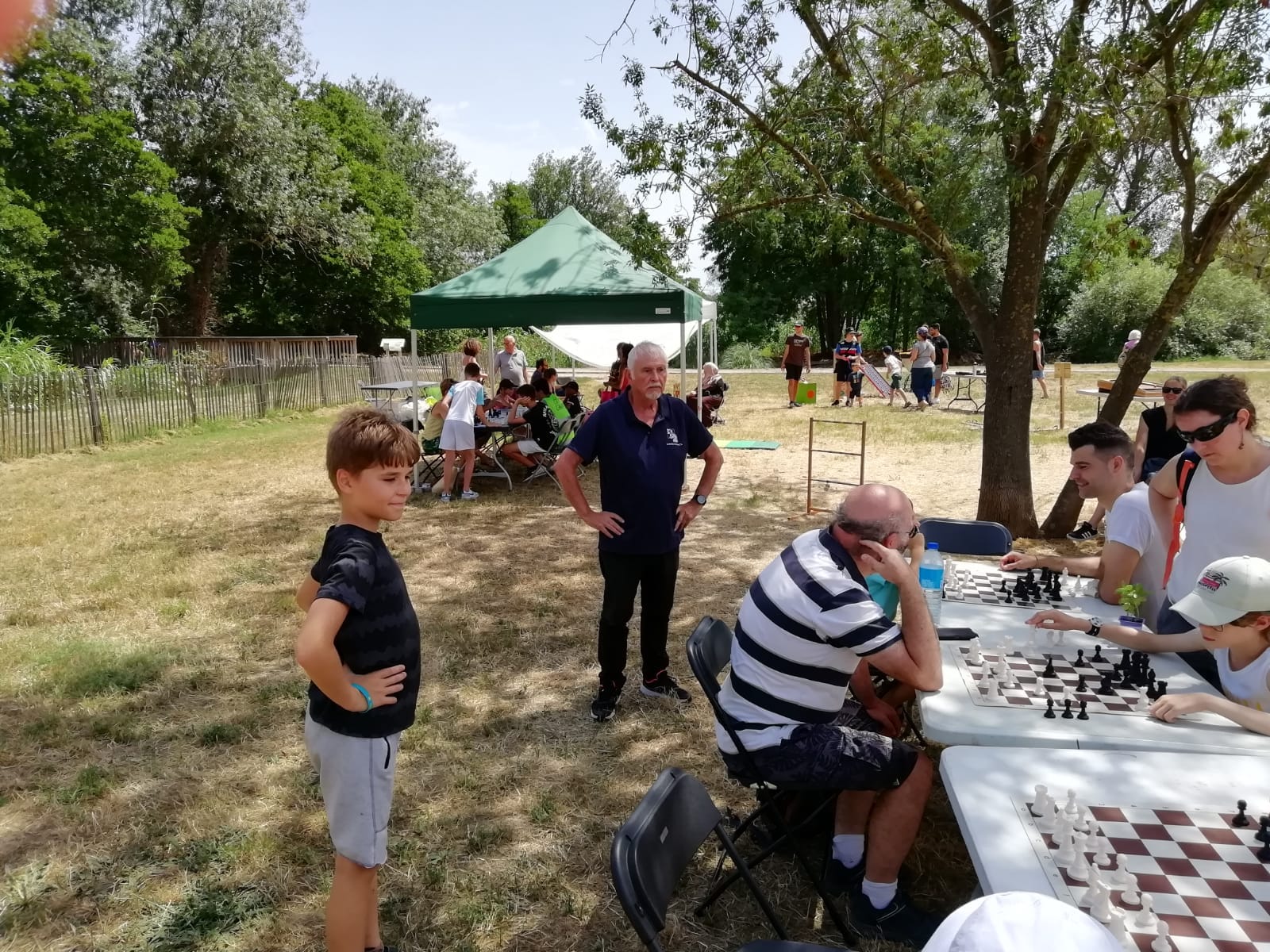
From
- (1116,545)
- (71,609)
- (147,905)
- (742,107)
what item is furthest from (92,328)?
(1116,545)

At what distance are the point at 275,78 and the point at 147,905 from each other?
2958cm

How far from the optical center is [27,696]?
14.6ft

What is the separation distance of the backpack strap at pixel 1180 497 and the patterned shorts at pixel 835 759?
1628 mm

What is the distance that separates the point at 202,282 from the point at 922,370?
81.0 ft

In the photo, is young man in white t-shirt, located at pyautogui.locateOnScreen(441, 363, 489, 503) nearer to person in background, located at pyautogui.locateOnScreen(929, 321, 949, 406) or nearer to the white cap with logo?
the white cap with logo

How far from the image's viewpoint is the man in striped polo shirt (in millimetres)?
2494

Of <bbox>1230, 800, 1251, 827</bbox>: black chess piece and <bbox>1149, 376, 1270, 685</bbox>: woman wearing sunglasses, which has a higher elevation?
<bbox>1149, 376, 1270, 685</bbox>: woman wearing sunglasses

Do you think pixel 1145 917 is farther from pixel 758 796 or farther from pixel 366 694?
pixel 366 694

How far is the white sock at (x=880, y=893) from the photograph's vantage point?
2.67 metres


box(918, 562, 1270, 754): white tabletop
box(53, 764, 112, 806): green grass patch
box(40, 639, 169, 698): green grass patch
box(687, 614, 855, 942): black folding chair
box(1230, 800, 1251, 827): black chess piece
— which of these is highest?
box(918, 562, 1270, 754): white tabletop

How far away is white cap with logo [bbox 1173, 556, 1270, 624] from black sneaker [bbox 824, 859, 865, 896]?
1341 millimetres

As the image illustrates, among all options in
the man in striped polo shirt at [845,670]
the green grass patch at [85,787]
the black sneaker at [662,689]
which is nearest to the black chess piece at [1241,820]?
the man in striped polo shirt at [845,670]

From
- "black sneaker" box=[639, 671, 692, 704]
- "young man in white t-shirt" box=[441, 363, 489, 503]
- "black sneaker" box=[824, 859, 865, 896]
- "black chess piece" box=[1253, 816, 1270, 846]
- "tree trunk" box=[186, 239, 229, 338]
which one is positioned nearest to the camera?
"black chess piece" box=[1253, 816, 1270, 846]

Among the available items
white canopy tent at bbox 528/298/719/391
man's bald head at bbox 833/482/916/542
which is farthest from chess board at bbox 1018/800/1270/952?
white canopy tent at bbox 528/298/719/391
